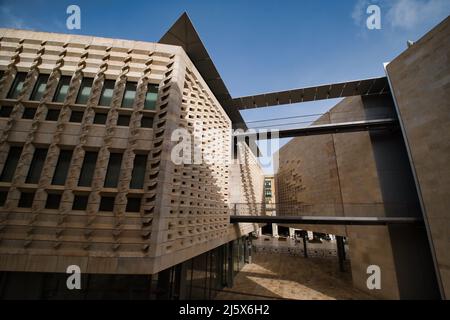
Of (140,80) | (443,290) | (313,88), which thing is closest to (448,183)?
(443,290)

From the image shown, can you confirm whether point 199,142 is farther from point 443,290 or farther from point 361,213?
point 443,290

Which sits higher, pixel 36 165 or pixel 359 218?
pixel 36 165

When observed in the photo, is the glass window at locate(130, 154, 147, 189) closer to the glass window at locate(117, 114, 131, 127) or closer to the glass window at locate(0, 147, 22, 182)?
the glass window at locate(117, 114, 131, 127)

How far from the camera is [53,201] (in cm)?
704

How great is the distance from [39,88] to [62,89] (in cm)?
95

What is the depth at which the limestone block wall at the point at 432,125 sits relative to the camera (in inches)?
406

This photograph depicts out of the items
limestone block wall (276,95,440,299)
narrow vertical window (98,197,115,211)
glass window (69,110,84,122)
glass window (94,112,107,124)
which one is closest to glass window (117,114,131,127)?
glass window (94,112,107,124)

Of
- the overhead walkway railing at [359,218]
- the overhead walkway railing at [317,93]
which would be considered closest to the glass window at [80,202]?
the overhead walkway railing at [359,218]

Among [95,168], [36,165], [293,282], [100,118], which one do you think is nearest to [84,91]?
[100,118]

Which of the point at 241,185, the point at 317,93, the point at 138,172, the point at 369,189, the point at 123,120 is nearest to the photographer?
the point at 138,172

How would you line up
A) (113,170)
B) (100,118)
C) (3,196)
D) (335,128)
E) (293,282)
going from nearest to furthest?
(3,196), (113,170), (100,118), (335,128), (293,282)

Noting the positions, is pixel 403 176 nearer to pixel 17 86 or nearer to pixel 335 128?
pixel 335 128

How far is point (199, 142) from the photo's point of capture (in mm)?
10570

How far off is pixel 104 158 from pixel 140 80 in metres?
3.96
